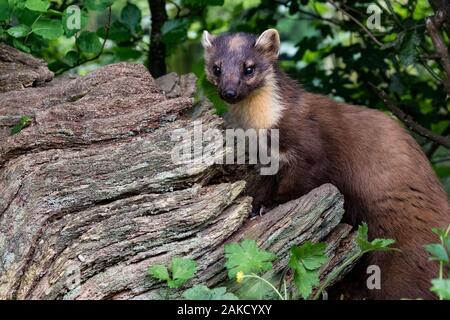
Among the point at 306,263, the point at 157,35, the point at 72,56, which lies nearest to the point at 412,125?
the point at 157,35

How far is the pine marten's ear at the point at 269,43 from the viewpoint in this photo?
7.16m

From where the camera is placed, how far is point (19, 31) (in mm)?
6508

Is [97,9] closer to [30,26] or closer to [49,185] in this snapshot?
[30,26]

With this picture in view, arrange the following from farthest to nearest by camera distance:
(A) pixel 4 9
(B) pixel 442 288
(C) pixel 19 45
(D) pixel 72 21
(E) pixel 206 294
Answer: (C) pixel 19 45 < (D) pixel 72 21 < (A) pixel 4 9 < (E) pixel 206 294 < (B) pixel 442 288

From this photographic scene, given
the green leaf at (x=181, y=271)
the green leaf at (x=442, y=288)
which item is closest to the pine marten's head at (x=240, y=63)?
the green leaf at (x=181, y=271)

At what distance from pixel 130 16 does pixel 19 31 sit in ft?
5.60

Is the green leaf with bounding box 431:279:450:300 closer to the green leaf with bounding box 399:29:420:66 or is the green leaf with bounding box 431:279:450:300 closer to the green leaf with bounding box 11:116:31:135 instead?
the green leaf with bounding box 399:29:420:66

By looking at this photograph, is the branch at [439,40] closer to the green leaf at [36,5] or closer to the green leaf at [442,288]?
the green leaf at [442,288]

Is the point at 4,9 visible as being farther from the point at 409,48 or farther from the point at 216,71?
the point at 409,48

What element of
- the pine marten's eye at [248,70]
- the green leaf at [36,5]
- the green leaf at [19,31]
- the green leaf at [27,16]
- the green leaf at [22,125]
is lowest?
the green leaf at [22,125]

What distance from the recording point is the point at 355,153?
6922mm

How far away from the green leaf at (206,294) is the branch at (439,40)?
3435mm
